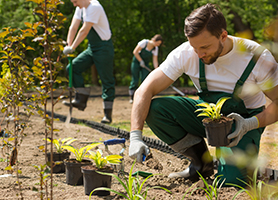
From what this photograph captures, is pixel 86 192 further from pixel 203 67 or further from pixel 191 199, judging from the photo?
pixel 203 67

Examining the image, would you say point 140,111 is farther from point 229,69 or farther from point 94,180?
point 229,69

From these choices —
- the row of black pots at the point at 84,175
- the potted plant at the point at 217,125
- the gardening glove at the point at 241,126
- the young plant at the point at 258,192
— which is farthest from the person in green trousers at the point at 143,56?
the young plant at the point at 258,192

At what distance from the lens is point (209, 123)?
206 cm

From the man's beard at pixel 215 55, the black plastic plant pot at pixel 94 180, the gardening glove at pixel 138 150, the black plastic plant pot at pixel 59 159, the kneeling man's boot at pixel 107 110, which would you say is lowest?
the kneeling man's boot at pixel 107 110

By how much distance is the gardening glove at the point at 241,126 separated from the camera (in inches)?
84.4

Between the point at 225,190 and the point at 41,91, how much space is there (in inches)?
55.9

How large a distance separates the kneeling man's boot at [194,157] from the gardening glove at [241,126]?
1.26 feet

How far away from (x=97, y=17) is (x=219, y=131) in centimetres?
335

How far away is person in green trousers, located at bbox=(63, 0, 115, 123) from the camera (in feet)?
15.6

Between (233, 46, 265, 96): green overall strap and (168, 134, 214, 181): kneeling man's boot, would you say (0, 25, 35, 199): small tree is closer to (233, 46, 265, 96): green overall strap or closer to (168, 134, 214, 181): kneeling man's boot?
(168, 134, 214, 181): kneeling man's boot

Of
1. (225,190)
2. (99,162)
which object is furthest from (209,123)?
(99,162)

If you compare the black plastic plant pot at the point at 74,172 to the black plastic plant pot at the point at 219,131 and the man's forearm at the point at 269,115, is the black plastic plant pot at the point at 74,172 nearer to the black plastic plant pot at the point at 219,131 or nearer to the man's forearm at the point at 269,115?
the black plastic plant pot at the point at 219,131

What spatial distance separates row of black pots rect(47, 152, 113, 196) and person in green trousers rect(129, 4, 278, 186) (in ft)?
0.93

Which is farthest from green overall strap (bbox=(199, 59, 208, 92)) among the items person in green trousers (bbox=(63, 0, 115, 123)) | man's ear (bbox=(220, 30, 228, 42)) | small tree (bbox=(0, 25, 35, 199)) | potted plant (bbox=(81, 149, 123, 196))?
person in green trousers (bbox=(63, 0, 115, 123))
